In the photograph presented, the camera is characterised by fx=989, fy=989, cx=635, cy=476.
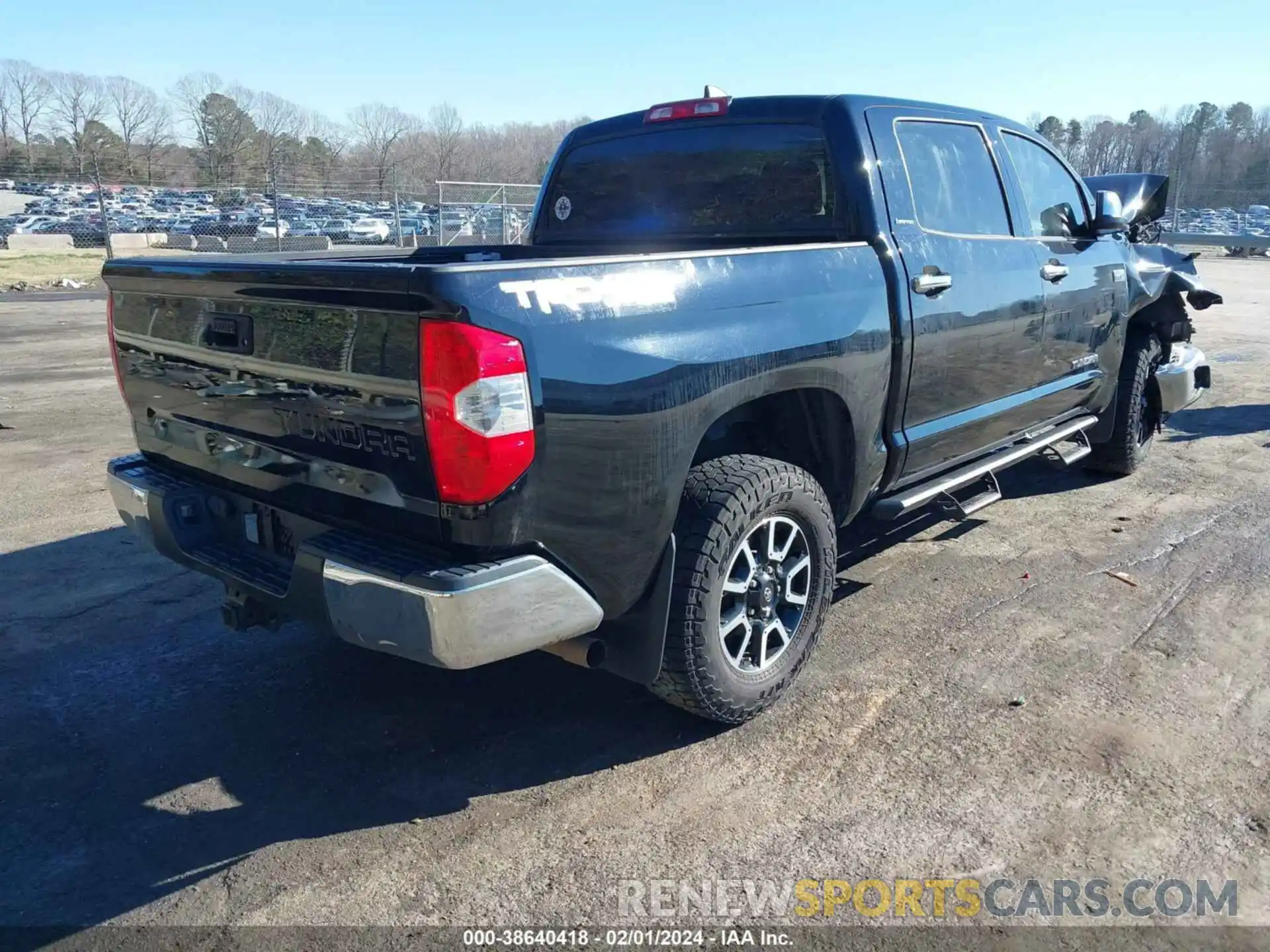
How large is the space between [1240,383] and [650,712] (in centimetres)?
890

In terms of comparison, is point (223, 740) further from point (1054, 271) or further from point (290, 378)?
point (1054, 271)

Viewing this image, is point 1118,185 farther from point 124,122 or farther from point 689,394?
point 124,122

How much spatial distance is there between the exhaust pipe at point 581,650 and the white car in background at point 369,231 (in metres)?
24.7

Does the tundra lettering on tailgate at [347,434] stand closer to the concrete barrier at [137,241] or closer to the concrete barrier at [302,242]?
the concrete barrier at [302,242]

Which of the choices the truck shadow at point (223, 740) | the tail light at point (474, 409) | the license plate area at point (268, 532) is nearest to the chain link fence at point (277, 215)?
the truck shadow at point (223, 740)

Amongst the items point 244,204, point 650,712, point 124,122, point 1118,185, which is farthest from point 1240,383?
point 124,122

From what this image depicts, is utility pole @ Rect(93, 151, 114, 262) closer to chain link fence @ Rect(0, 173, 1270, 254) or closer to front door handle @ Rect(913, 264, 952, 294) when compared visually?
chain link fence @ Rect(0, 173, 1270, 254)

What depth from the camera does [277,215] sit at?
860 inches

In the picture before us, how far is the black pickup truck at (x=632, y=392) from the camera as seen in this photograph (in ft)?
8.31

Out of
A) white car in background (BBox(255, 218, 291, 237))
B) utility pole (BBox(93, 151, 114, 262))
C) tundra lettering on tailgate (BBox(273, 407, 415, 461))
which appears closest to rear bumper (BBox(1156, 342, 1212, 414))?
tundra lettering on tailgate (BBox(273, 407, 415, 461))

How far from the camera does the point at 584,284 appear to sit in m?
2.66

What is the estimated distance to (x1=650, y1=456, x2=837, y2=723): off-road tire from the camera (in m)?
3.03

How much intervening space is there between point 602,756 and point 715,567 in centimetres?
74

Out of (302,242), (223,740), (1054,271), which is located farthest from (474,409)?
(302,242)
